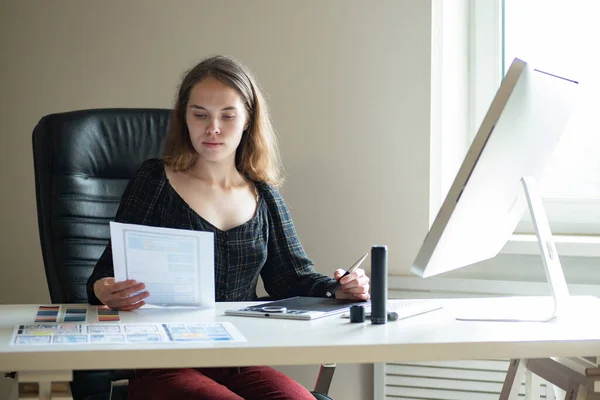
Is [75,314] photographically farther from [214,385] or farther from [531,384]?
[531,384]

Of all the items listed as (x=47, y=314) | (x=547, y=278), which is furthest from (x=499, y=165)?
(x=47, y=314)

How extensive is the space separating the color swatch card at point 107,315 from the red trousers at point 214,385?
0.12 metres

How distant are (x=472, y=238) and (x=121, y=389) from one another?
717 mm

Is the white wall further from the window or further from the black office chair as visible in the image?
the black office chair

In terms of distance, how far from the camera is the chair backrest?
1.83m

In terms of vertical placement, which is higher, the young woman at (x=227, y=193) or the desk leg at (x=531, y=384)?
the young woman at (x=227, y=193)

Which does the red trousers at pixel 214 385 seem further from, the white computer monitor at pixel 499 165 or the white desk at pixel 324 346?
the white computer monitor at pixel 499 165

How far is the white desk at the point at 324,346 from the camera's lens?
3.74 feet

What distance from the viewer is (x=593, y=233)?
2428 mm

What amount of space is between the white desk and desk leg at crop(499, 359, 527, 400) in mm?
209

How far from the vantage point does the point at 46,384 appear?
3.76 feet

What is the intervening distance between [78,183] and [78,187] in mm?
10

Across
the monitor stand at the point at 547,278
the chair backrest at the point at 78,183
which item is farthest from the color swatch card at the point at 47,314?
the monitor stand at the point at 547,278

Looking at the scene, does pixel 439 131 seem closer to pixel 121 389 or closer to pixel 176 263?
pixel 176 263
